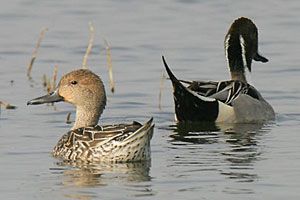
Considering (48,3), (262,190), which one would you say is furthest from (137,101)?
(48,3)

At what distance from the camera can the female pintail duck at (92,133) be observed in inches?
462

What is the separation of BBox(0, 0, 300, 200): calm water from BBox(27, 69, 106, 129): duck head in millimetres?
425

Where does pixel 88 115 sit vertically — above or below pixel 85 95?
below

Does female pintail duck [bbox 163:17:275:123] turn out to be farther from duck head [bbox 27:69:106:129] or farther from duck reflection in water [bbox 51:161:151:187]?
duck reflection in water [bbox 51:161:151:187]

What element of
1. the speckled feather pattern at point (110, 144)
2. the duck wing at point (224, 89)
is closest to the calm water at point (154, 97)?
the speckled feather pattern at point (110, 144)

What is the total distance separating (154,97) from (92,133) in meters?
3.59

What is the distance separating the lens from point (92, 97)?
12742 millimetres

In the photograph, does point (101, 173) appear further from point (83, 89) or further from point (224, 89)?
point (224, 89)

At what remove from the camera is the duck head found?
12.7 metres

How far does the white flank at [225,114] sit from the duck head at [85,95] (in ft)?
7.55

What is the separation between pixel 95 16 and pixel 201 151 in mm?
7847

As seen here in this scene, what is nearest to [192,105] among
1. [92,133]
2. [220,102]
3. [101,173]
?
[220,102]

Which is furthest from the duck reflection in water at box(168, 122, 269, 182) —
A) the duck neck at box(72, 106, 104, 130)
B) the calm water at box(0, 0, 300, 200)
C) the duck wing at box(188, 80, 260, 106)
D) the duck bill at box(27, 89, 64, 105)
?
the duck bill at box(27, 89, 64, 105)

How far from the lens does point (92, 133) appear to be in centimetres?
1197
